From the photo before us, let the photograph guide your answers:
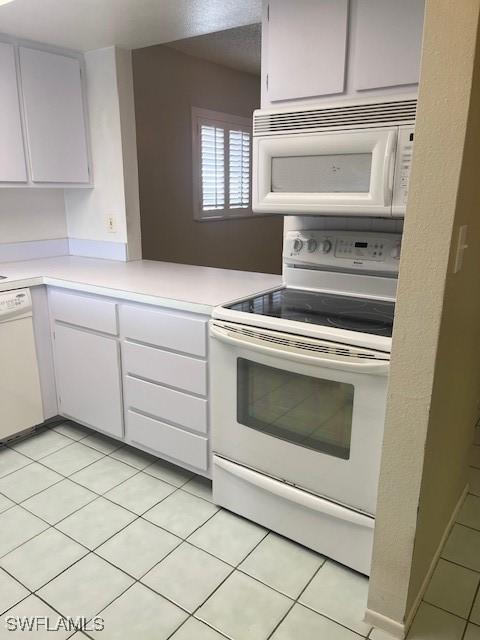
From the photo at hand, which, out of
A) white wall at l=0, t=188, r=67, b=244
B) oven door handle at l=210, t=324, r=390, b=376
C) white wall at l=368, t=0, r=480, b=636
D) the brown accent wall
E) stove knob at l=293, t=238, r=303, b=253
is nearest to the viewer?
white wall at l=368, t=0, r=480, b=636

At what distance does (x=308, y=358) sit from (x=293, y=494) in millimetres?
544

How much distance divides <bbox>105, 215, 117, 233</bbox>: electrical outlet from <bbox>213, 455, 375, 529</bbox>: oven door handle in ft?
5.52

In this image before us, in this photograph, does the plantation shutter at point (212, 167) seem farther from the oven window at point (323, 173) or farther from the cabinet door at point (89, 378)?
the oven window at point (323, 173)

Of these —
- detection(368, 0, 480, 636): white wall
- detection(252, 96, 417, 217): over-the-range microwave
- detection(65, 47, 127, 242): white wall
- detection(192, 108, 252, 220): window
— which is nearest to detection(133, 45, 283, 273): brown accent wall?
detection(192, 108, 252, 220): window

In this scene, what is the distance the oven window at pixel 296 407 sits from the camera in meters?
1.67

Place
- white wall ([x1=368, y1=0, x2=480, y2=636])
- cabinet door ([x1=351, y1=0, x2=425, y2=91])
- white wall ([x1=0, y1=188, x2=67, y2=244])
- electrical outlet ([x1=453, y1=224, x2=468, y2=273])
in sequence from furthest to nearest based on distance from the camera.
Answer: white wall ([x1=0, y1=188, x2=67, y2=244]) < cabinet door ([x1=351, y1=0, x2=425, y2=91]) < electrical outlet ([x1=453, y1=224, x2=468, y2=273]) < white wall ([x1=368, y1=0, x2=480, y2=636])

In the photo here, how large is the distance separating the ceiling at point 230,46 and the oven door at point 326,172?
1927mm

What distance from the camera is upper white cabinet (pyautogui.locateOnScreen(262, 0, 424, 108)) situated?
1.64 m

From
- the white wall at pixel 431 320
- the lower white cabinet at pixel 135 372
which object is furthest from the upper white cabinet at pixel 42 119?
the white wall at pixel 431 320

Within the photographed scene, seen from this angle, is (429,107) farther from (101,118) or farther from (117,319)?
(101,118)

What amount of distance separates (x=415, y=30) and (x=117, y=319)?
1642 millimetres

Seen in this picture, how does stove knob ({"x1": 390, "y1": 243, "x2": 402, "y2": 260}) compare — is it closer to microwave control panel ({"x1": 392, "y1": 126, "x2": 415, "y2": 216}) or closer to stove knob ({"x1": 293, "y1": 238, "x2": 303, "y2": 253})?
microwave control panel ({"x1": 392, "y1": 126, "x2": 415, "y2": 216})

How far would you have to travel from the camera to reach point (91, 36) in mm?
2637

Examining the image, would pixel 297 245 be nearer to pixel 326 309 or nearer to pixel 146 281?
pixel 326 309
